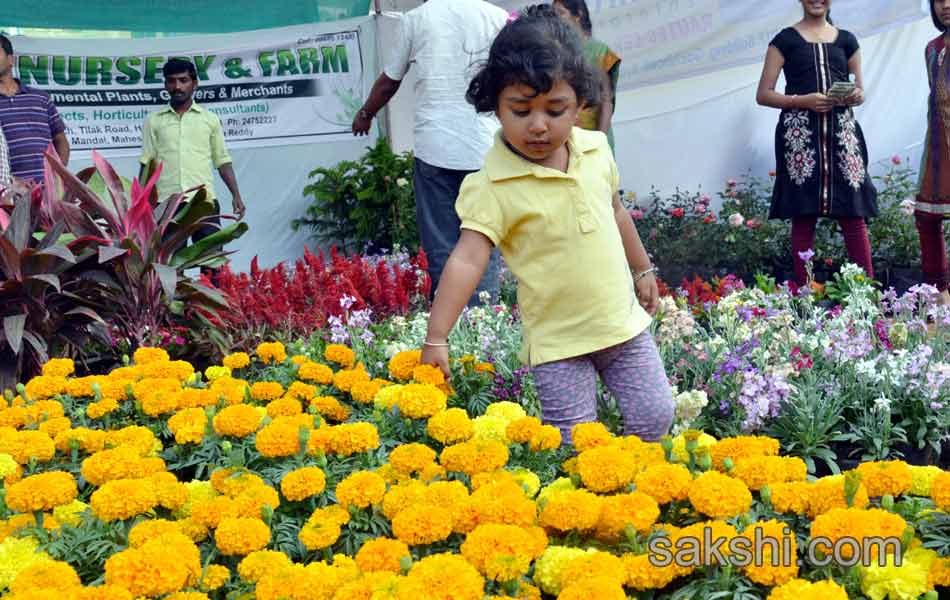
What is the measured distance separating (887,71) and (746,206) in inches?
52.1

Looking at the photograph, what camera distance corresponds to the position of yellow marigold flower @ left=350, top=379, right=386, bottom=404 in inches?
98.5

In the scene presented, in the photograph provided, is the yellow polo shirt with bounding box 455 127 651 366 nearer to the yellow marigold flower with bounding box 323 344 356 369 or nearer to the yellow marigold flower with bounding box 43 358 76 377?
the yellow marigold flower with bounding box 323 344 356 369

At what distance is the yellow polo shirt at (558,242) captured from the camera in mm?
2379

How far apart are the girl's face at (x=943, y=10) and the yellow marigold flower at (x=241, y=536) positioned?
453 centimetres

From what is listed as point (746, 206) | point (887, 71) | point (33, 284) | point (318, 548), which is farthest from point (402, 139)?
point (318, 548)

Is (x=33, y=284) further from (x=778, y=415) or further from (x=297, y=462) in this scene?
(x=778, y=415)

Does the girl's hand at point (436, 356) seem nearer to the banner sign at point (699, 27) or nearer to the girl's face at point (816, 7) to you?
the girl's face at point (816, 7)

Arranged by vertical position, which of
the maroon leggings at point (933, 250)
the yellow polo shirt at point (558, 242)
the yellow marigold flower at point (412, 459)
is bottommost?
the maroon leggings at point (933, 250)

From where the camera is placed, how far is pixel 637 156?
7551mm

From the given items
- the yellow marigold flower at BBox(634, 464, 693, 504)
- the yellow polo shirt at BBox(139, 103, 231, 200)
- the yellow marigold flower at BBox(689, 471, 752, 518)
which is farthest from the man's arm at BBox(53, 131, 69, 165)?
the yellow marigold flower at BBox(689, 471, 752, 518)

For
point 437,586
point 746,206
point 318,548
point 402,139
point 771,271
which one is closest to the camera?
point 437,586

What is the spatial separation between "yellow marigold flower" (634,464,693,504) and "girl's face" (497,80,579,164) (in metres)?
0.96

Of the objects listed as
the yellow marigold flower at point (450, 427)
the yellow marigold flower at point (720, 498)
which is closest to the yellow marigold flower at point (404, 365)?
the yellow marigold flower at point (450, 427)

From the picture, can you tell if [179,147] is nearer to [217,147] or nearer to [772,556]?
[217,147]
